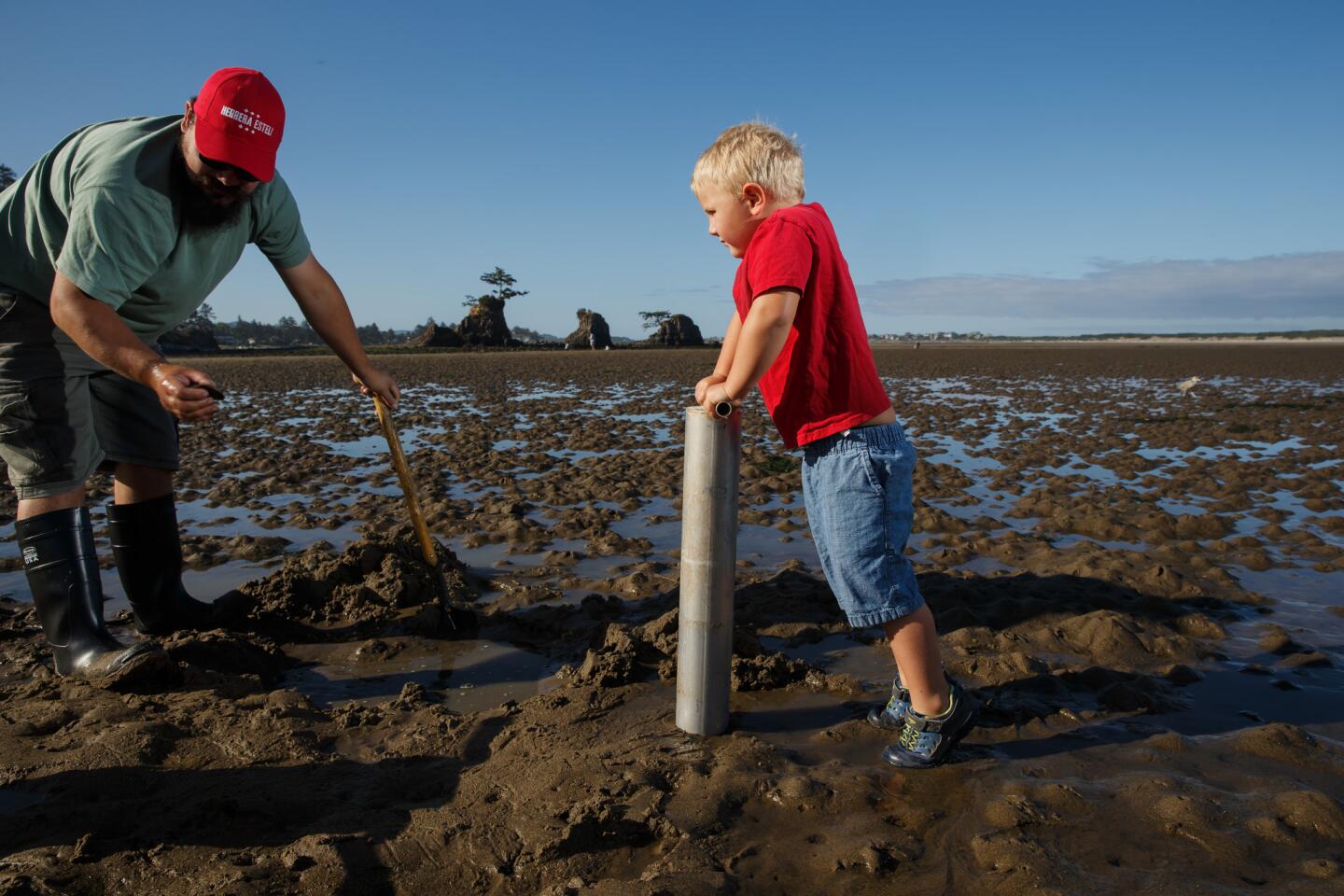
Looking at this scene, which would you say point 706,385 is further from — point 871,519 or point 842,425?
point 871,519

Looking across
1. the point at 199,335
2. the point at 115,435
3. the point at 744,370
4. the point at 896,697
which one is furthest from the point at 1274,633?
the point at 199,335

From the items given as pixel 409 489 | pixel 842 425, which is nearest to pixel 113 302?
pixel 409 489

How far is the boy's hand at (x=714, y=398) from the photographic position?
2.63 meters

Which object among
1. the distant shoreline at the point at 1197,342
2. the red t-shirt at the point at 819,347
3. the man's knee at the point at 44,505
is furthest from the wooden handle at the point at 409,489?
the distant shoreline at the point at 1197,342

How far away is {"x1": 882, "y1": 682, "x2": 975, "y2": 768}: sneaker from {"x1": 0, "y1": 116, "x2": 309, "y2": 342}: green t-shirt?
3232 millimetres

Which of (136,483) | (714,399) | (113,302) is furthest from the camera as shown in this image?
(136,483)

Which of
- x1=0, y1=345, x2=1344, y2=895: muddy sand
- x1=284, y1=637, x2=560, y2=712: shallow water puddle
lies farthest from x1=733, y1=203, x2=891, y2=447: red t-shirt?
x1=284, y1=637, x2=560, y2=712: shallow water puddle

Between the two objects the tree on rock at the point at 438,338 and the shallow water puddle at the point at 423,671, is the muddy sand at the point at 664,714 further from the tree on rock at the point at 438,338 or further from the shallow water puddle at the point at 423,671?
the tree on rock at the point at 438,338

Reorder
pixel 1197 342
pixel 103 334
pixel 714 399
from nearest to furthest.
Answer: pixel 714 399 < pixel 103 334 < pixel 1197 342

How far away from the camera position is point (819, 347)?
9.02 feet

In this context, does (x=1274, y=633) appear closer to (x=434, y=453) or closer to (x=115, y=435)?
(x=115, y=435)

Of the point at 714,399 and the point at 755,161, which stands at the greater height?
the point at 755,161

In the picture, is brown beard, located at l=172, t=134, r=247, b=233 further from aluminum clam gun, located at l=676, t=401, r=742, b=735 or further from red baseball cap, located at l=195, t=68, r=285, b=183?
aluminum clam gun, located at l=676, t=401, r=742, b=735

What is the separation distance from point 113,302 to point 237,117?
824 mm
